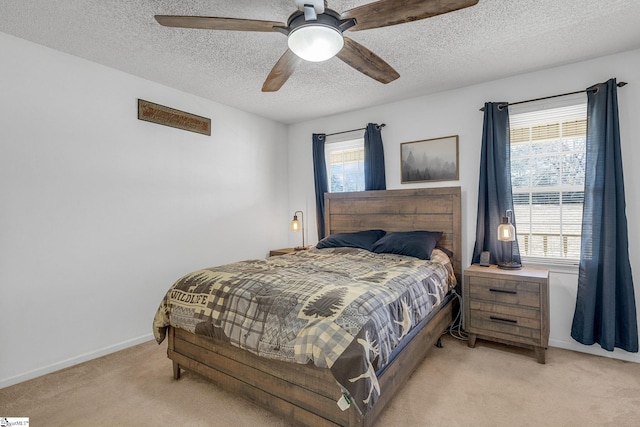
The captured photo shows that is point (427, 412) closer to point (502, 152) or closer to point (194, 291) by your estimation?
point (194, 291)

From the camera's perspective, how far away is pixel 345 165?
4.41 metres

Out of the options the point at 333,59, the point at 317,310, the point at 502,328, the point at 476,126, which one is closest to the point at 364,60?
the point at 333,59

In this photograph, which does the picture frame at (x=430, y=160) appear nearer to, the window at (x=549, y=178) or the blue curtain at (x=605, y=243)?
the window at (x=549, y=178)

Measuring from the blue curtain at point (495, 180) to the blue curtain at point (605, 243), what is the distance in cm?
57

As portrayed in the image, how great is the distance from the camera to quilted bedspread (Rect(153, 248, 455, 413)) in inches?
60.0

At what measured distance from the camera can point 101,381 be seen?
2.41 metres

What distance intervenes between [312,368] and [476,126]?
2.98 meters

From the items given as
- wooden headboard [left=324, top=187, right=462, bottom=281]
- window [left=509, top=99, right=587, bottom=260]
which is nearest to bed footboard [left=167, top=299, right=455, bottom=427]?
wooden headboard [left=324, top=187, right=462, bottom=281]

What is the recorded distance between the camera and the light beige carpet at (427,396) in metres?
1.92

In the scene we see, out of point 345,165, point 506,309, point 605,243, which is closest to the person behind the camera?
point 605,243

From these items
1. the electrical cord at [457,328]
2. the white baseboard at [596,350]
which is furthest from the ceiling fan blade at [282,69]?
the white baseboard at [596,350]

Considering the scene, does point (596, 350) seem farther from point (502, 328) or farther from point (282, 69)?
point (282, 69)

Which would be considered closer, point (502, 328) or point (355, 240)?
point (502, 328)

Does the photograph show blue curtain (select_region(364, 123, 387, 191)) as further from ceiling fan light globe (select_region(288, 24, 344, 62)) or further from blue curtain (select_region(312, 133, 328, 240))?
ceiling fan light globe (select_region(288, 24, 344, 62))
